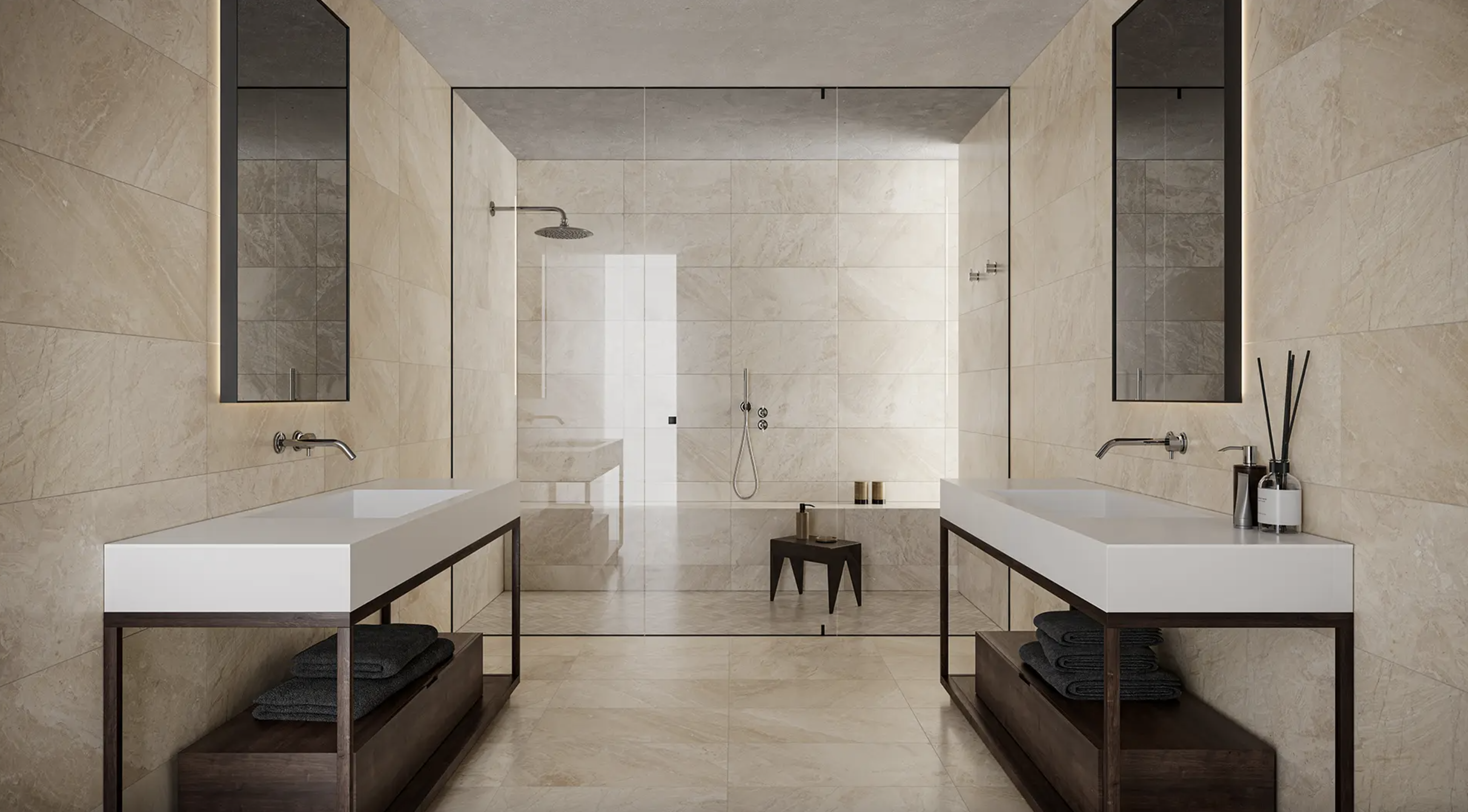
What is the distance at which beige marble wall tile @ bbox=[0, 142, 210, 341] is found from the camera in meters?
1.76

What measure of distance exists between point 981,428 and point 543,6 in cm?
272

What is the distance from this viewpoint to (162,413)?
2.18 metres

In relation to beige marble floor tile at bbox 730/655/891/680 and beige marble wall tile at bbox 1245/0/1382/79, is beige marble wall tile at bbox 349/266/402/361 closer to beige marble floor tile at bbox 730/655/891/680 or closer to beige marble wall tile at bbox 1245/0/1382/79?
beige marble floor tile at bbox 730/655/891/680

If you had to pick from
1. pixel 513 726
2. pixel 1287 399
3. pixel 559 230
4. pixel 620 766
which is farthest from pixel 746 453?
pixel 1287 399

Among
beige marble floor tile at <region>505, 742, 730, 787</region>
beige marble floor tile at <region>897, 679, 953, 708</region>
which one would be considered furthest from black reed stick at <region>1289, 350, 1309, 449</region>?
beige marble floor tile at <region>505, 742, 730, 787</region>

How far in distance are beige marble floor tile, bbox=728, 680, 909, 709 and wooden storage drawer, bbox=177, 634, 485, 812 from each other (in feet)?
4.31

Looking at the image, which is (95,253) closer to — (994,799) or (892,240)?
(994,799)

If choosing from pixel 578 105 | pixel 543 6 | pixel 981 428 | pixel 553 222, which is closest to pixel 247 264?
pixel 543 6

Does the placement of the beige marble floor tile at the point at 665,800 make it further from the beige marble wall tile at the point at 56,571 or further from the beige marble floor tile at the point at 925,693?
the beige marble wall tile at the point at 56,571

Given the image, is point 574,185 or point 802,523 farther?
point 802,523

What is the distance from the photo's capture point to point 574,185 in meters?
4.21

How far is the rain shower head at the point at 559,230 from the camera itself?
420cm

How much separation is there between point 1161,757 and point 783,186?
9.51ft

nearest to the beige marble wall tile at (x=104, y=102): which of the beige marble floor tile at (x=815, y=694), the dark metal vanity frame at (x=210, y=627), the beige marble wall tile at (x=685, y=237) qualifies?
the dark metal vanity frame at (x=210, y=627)
